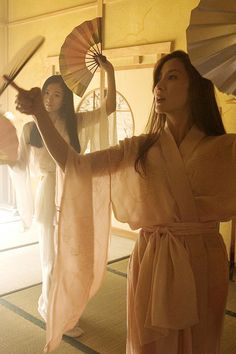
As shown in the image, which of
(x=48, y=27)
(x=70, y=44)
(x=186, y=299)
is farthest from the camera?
(x=48, y=27)

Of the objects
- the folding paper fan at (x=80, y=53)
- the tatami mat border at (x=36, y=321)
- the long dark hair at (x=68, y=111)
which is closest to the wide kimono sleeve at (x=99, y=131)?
the long dark hair at (x=68, y=111)

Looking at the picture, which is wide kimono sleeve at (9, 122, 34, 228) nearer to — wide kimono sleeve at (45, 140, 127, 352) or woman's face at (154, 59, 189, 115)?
wide kimono sleeve at (45, 140, 127, 352)

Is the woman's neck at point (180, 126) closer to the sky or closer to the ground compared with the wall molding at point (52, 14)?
closer to the ground

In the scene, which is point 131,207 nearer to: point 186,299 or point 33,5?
point 186,299

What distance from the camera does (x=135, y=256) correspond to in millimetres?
1483

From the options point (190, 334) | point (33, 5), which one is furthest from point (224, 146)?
point (33, 5)

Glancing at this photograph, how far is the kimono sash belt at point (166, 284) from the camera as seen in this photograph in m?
1.35

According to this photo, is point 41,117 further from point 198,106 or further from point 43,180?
point 43,180

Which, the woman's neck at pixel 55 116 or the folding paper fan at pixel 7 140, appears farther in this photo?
the woman's neck at pixel 55 116

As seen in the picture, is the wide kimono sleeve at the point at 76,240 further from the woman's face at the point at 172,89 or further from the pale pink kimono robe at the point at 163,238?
the woman's face at the point at 172,89

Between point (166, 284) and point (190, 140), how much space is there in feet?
1.64

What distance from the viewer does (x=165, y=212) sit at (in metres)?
1.37

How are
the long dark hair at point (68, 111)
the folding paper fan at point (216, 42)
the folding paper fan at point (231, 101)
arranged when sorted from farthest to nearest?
the folding paper fan at point (231, 101)
the long dark hair at point (68, 111)
the folding paper fan at point (216, 42)

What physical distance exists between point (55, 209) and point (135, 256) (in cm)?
110
